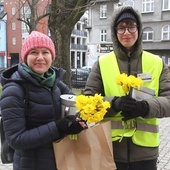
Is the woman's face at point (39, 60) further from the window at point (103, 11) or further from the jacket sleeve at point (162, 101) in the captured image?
the window at point (103, 11)

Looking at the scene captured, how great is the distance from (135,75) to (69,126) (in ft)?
2.34

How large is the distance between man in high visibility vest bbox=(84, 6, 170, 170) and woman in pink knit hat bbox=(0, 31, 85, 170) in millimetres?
375

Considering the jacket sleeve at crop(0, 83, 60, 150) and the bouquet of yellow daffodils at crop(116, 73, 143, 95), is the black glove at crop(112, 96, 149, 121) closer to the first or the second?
the bouquet of yellow daffodils at crop(116, 73, 143, 95)

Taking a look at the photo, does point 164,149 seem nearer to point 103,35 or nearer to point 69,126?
point 69,126

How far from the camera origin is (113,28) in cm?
239

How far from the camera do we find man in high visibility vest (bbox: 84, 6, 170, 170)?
2305 mm

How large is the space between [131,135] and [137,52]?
68 cm

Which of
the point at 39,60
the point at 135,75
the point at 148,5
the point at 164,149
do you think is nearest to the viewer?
the point at 39,60

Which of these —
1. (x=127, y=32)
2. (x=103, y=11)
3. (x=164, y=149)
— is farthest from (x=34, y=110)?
(x=103, y=11)

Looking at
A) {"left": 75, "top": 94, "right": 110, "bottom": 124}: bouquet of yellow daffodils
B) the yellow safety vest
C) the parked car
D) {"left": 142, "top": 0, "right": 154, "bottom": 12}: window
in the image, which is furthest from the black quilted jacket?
{"left": 142, "top": 0, "right": 154, "bottom": 12}: window

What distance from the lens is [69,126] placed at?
197 cm

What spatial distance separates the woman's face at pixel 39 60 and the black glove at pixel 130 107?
60 centimetres

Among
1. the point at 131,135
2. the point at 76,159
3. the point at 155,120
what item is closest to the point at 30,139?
the point at 76,159

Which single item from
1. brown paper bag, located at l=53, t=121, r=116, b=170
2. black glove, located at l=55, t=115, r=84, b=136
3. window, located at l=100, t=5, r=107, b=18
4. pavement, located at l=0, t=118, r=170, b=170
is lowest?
pavement, located at l=0, t=118, r=170, b=170
